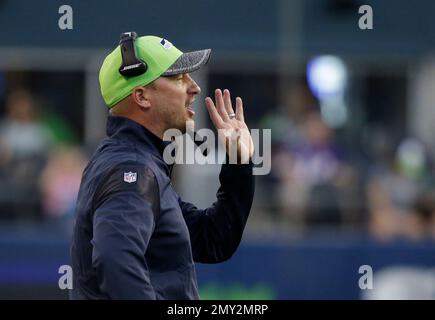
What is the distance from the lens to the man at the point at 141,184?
3.58 m

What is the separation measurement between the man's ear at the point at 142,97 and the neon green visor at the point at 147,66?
24 millimetres

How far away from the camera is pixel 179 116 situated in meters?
4.16

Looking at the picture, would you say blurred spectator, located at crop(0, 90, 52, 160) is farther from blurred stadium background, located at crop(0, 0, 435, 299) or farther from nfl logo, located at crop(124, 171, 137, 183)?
nfl logo, located at crop(124, 171, 137, 183)

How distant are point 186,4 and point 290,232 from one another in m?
3.37

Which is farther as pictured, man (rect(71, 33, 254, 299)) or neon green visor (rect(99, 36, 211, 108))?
neon green visor (rect(99, 36, 211, 108))

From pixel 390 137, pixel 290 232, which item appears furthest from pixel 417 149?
pixel 290 232

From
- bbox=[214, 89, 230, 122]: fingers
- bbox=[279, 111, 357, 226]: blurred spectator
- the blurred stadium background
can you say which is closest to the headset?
bbox=[214, 89, 230, 122]: fingers

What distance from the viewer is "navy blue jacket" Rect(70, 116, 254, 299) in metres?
3.55

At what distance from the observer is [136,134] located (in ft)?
13.3

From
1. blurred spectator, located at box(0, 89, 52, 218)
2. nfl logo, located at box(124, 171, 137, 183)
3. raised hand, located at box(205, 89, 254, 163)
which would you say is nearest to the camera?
nfl logo, located at box(124, 171, 137, 183)

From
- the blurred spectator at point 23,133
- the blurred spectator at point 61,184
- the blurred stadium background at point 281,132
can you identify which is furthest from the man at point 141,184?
the blurred spectator at point 23,133

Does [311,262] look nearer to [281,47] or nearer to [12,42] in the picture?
[281,47]

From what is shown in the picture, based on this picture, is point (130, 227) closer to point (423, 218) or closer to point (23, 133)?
point (423, 218)

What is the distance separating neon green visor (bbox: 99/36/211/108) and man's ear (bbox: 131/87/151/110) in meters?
0.02
